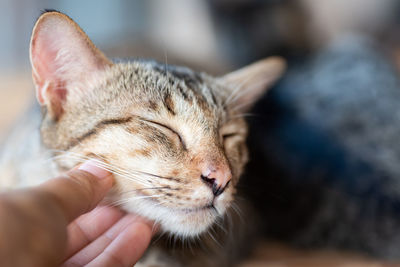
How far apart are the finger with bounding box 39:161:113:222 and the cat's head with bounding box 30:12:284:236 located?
0.06 metres

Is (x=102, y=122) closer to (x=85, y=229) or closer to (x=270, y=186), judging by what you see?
(x=85, y=229)

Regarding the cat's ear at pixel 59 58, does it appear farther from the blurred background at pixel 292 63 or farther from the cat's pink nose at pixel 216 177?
the cat's pink nose at pixel 216 177

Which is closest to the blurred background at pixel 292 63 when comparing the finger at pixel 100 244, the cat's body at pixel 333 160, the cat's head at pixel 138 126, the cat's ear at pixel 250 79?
the cat's body at pixel 333 160

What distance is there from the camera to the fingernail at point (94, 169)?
69 centimetres

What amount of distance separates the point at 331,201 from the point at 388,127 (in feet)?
1.15

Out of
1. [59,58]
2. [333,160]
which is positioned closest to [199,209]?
[59,58]

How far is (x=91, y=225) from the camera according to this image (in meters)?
0.74

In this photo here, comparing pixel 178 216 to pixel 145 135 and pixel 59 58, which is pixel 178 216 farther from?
pixel 59 58

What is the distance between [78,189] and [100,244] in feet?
0.64

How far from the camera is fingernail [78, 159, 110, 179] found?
688 mm

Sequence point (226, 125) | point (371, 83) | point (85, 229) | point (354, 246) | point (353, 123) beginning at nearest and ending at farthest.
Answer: point (85, 229) < point (226, 125) < point (354, 246) < point (353, 123) < point (371, 83)

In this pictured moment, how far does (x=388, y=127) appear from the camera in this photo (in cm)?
135

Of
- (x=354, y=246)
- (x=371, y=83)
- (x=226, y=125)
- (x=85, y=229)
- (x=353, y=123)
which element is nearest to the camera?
(x=85, y=229)

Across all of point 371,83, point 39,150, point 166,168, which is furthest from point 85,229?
point 371,83
